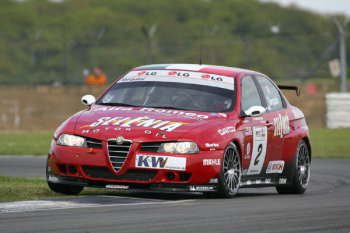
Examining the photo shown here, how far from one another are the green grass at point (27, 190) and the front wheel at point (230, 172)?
1247 mm

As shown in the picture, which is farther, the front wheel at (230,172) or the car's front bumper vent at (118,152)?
the front wheel at (230,172)

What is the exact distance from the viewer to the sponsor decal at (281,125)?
11734 millimetres

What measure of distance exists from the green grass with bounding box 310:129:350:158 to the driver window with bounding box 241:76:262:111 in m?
8.48

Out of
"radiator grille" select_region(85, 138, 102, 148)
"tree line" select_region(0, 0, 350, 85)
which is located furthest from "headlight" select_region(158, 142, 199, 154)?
"tree line" select_region(0, 0, 350, 85)

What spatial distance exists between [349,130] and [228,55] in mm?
15053

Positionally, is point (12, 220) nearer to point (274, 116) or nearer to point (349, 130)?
point (274, 116)

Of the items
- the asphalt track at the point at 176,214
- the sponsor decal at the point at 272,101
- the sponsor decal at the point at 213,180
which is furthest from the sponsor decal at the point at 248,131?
the sponsor decal at the point at 272,101

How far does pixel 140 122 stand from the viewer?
10.0 meters

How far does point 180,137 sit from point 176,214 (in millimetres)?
1584

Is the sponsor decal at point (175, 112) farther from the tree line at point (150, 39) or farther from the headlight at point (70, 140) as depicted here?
the tree line at point (150, 39)

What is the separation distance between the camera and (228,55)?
43500 millimetres

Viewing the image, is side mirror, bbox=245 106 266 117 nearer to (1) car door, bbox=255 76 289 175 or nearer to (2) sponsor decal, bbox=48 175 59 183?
(1) car door, bbox=255 76 289 175

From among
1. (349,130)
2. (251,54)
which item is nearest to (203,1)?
(251,54)

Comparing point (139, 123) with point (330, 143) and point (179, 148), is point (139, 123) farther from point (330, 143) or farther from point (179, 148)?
point (330, 143)
